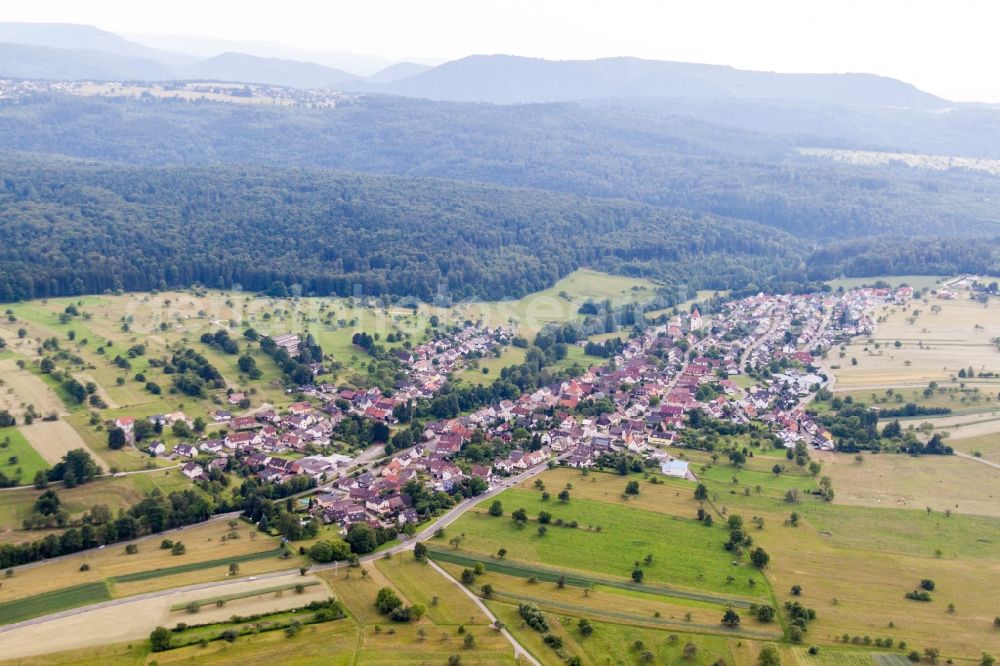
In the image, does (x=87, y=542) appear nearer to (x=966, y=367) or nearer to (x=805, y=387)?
(x=805, y=387)

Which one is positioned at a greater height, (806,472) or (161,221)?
(161,221)

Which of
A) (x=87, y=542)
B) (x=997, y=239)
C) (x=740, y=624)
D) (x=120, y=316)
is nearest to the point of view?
(x=740, y=624)

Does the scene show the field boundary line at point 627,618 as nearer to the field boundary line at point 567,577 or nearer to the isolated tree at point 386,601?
the field boundary line at point 567,577

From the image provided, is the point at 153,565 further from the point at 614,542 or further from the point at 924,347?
the point at 924,347

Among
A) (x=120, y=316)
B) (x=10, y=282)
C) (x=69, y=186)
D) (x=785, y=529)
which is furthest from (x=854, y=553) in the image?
(x=69, y=186)

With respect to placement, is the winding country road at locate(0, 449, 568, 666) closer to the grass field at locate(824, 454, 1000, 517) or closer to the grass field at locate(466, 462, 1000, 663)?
the grass field at locate(466, 462, 1000, 663)

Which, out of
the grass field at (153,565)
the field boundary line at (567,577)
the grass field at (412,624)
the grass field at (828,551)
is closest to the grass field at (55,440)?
the grass field at (153,565)

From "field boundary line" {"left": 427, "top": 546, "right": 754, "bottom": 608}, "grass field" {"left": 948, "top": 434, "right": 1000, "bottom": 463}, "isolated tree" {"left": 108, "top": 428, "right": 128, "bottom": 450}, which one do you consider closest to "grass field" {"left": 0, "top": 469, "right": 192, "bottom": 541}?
"isolated tree" {"left": 108, "top": 428, "right": 128, "bottom": 450}
